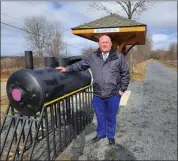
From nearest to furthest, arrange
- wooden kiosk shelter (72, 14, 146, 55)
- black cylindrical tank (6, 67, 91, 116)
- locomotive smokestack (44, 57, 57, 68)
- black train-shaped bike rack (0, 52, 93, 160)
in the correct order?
1. black cylindrical tank (6, 67, 91, 116)
2. black train-shaped bike rack (0, 52, 93, 160)
3. locomotive smokestack (44, 57, 57, 68)
4. wooden kiosk shelter (72, 14, 146, 55)

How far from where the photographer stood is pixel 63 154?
5090mm

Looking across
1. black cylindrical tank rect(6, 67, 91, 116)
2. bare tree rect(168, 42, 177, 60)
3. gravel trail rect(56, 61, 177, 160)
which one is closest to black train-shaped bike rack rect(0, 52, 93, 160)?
black cylindrical tank rect(6, 67, 91, 116)

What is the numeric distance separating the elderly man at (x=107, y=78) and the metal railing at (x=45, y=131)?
100 centimetres

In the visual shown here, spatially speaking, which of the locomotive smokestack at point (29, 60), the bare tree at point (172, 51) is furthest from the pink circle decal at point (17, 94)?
the bare tree at point (172, 51)

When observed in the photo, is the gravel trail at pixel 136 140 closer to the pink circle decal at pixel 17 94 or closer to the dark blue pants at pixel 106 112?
the dark blue pants at pixel 106 112

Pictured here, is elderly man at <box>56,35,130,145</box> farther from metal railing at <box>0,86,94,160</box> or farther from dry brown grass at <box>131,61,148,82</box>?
dry brown grass at <box>131,61,148,82</box>

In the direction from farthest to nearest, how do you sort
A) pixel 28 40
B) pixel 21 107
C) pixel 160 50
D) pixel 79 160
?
pixel 160 50 < pixel 28 40 < pixel 79 160 < pixel 21 107

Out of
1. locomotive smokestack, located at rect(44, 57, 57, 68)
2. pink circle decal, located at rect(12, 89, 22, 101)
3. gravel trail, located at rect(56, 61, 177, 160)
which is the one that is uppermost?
locomotive smokestack, located at rect(44, 57, 57, 68)

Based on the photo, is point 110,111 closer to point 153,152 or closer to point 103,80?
point 103,80

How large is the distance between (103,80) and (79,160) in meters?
1.92

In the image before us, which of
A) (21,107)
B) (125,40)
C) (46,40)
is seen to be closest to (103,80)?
(21,107)

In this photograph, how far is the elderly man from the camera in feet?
12.5

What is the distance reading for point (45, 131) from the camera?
533 centimetres

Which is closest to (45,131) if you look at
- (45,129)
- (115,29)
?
(45,129)
